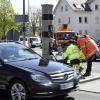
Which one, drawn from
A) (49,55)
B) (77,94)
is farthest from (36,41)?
(77,94)

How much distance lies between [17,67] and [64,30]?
1272 inches

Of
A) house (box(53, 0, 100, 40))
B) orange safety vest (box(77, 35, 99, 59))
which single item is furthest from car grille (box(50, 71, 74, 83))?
house (box(53, 0, 100, 40))

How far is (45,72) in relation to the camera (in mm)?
10273

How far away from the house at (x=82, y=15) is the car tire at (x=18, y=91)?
268 ft

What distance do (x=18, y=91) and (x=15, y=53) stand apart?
5.11ft

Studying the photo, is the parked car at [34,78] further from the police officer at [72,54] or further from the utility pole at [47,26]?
the utility pole at [47,26]

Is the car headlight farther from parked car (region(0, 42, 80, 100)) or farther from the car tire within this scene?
the car tire

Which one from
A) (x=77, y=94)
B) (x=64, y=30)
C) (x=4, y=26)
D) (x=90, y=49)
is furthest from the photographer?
(x=4, y=26)

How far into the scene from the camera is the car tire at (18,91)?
1030 centimetres

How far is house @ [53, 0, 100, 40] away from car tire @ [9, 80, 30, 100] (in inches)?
3212

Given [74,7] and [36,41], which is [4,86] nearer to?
[36,41]

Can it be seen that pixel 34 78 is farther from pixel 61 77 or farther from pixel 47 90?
pixel 61 77

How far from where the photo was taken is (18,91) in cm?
1043

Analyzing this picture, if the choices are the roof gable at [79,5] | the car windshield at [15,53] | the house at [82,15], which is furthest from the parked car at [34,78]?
the roof gable at [79,5]
